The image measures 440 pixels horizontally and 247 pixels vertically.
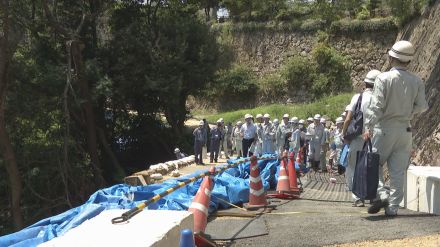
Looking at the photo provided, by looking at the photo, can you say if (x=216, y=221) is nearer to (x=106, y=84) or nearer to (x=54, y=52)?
(x=106, y=84)

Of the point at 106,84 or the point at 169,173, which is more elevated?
the point at 106,84

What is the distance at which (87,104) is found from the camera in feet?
76.4

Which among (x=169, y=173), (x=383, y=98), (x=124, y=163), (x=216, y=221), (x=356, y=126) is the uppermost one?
(x=383, y=98)

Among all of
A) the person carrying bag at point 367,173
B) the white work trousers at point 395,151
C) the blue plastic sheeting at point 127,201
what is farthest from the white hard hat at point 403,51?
the blue plastic sheeting at point 127,201

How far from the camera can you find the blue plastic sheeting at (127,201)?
5.90 meters

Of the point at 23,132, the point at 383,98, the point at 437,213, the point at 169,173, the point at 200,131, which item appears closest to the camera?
the point at 383,98

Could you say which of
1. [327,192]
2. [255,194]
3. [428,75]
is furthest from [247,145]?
[255,194]

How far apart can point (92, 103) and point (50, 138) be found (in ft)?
8.89

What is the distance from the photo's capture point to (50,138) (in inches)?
878

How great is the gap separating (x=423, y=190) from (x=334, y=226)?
1.58 metres

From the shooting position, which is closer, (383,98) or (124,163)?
(383,98)

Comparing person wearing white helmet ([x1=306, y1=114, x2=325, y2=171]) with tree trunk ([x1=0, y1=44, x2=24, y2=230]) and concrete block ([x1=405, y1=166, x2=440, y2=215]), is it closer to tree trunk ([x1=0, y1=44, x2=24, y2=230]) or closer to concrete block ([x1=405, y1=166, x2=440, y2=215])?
tree trunk ([x1=0, y1=44, x2=24, y2=230])

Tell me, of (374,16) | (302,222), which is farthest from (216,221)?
(374,16)

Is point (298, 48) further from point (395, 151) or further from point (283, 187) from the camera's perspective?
point (395, 151)
